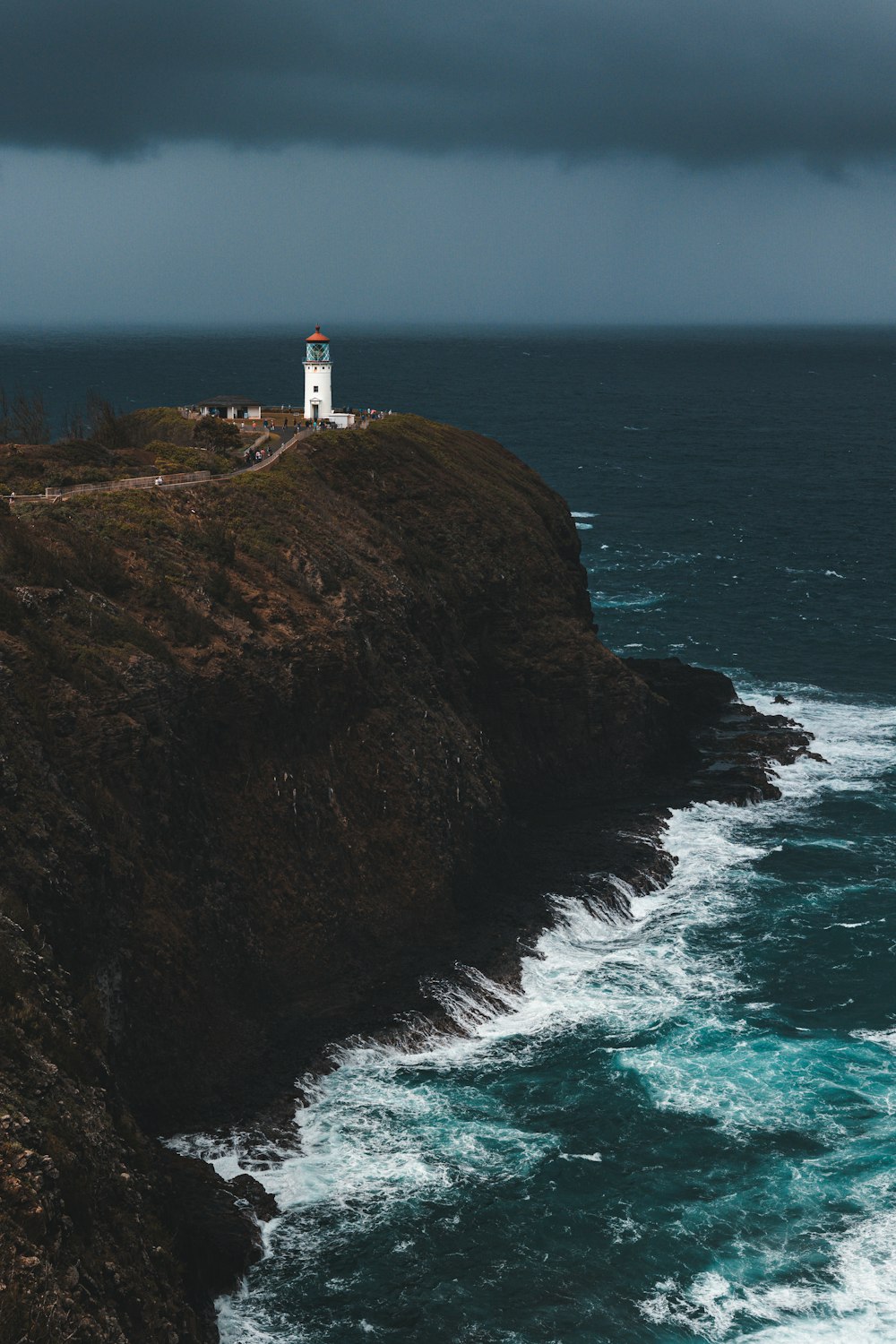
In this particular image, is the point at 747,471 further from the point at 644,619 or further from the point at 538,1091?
the point at 538,1091

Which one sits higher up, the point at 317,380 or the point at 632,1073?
the point at 317,380

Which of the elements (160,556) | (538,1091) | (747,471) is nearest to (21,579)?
(160,556)

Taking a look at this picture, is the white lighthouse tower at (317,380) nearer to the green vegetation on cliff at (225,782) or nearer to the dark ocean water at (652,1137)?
the green vegetation on cliff at (225,782)

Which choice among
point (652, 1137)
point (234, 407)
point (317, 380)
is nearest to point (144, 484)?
point (234, 407)

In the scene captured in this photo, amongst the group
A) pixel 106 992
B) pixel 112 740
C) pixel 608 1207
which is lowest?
pixel 608 1207

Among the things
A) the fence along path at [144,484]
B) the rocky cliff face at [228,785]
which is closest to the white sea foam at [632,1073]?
the rocky cliff face at [228,785]

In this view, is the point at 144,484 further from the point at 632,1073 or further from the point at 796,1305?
the point at 796,1305
